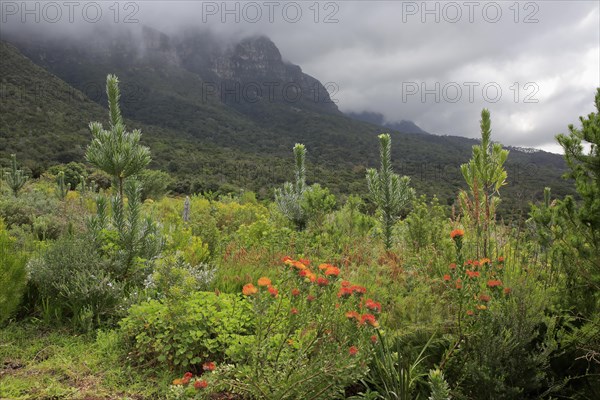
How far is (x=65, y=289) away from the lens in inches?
144

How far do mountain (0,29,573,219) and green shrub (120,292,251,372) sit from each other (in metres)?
3.04

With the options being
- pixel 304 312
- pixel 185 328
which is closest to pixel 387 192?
pixel 185 328

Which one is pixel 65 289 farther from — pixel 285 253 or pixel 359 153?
pixel 359 153

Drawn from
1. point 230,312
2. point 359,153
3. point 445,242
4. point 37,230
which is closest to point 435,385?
point 230,312

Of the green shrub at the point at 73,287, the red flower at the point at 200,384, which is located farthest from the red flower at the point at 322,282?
the green shrub at the point at 73,287

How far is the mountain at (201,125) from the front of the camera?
96.7 ft

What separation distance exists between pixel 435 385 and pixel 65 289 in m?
3.38

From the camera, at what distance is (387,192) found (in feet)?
22.8

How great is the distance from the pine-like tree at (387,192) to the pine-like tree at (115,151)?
403 centimetres

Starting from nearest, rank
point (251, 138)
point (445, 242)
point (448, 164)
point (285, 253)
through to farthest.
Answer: point (445, 242), point (285, 253), point (448, 164), point (251, 138)

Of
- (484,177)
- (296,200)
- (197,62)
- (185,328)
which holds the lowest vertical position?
(185,328)

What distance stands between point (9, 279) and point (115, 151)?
170 cm

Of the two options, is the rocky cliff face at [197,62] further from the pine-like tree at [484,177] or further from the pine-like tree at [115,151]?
the pine-like tree at [484,177]

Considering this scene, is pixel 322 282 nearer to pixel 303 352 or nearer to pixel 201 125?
pixel 303 352
